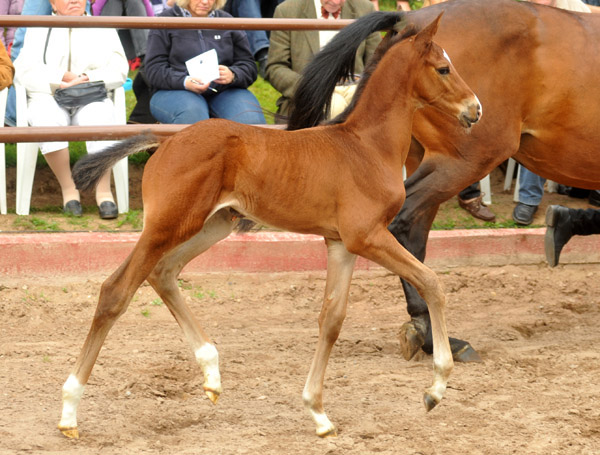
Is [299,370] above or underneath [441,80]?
underneath

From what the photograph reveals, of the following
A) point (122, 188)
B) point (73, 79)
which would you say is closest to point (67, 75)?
point (73, 79)

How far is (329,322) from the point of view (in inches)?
152

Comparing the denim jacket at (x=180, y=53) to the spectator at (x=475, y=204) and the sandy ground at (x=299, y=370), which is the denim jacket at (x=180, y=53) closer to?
the sandy ground at (x=299, y=370)

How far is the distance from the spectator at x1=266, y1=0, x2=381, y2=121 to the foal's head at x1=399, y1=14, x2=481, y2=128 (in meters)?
→ 2.79

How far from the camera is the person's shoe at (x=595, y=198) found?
741 centimetres

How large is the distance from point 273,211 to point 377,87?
757 millimetres

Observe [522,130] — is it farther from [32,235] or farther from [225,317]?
[32,235]

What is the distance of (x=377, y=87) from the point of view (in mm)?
3924

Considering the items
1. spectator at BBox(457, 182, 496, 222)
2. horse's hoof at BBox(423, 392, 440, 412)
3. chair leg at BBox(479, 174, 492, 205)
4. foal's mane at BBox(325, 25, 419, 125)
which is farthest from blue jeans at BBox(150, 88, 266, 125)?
horse's hoof at BBox(423, 392, 440, 412)

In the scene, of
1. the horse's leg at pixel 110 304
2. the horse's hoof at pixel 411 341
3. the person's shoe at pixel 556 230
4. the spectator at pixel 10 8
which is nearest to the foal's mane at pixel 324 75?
the horse's leg at pixel 110 304

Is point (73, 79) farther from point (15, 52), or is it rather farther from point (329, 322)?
point (329, 322)

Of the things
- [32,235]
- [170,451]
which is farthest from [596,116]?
[32,235]

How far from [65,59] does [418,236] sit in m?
3.31

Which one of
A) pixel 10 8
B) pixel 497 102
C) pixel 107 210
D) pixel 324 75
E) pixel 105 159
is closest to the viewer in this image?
pixel 105 159
